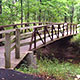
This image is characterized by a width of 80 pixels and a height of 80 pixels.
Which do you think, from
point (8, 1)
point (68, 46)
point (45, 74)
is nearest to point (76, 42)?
point (68, 46)

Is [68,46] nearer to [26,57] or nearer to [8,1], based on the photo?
[8,1]

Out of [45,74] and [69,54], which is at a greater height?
[45,74]

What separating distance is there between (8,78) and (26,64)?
190cm

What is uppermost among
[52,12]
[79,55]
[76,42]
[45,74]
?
[52,12]

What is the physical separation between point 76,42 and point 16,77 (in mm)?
10662

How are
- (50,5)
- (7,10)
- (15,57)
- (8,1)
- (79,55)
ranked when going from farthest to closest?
1. (50,5)
2. (79,55)
3. (8,1)
4. (7,10)
5. (15,57)

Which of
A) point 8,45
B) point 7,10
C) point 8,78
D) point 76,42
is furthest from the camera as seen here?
point 76,42

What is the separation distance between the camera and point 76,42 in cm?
1408

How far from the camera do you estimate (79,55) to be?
43.3 feet

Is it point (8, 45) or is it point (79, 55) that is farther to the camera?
point (79, 55)

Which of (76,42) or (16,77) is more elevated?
(16,77)

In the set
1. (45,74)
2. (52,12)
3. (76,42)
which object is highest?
(52,12)

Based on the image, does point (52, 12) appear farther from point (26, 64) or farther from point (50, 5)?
point (26, 64)

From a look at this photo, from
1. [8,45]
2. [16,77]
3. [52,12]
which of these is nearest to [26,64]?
[8,45]
